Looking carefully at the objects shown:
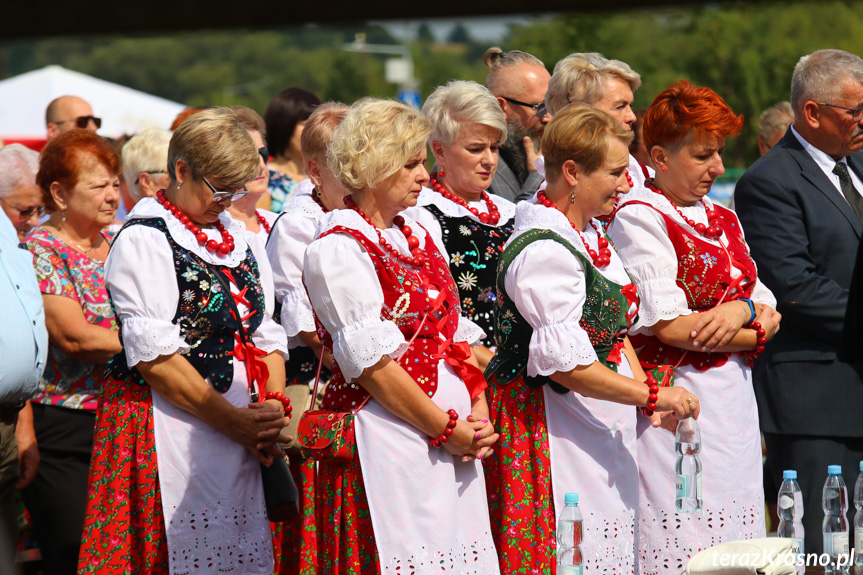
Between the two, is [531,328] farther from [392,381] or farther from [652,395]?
[392,381]

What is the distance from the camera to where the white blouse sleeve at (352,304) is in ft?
10.8

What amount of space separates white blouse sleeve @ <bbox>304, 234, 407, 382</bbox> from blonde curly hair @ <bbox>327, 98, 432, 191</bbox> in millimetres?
261

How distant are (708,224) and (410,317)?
1.46 meters

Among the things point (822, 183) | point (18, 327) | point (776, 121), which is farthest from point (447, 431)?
point (776, 121)

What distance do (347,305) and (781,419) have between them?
2.35 m

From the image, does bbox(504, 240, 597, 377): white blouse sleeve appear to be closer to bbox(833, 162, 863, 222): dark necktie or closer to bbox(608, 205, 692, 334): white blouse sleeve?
bbox(608, 205, 692, 334): white blouse sleeve

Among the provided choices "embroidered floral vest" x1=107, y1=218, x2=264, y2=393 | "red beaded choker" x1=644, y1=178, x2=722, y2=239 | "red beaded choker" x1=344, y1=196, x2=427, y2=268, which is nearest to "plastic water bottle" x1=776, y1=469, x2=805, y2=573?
"red beaded choker" x1=644, y1=178, x2=722, y2=239

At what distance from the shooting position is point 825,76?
491cm

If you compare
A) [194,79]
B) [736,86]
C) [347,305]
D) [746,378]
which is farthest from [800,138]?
[194,79]

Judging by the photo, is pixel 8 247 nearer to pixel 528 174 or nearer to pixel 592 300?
pixel 592 300

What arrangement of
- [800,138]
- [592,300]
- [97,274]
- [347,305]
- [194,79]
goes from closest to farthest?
[347,305] → [592,300] → [97,274] → [800,138] → [194,79]

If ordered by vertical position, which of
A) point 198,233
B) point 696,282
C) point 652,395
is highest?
point 198,233

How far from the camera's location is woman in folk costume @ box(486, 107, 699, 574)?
11.6ft

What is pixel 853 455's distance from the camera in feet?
15.3
